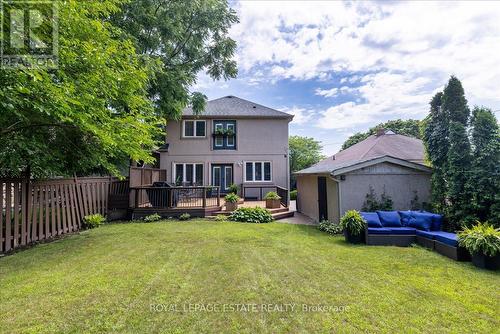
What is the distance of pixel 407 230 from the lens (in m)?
6.38

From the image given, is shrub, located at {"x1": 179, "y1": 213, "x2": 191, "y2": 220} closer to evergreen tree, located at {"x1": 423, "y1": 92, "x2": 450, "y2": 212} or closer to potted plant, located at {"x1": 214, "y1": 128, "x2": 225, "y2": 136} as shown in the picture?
potted plant, located at {"x1": 214, "y1": 128, "x2": 225, "y2": 136}

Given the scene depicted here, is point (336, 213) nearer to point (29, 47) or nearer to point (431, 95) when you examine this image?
point (431, 95)

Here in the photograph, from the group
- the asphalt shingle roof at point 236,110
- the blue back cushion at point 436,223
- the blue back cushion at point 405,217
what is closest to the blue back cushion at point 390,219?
the blue back cushion at point 405,217

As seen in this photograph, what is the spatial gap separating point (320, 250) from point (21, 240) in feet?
24.7

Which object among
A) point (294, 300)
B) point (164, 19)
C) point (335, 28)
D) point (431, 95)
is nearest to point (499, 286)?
point (294, 300)

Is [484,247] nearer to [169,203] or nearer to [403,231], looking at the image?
[403,231]

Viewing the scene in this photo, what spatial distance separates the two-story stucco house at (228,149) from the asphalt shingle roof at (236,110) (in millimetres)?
66

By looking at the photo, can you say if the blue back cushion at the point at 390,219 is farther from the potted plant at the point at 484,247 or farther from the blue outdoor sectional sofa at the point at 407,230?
the potted plant at the point at 484,247

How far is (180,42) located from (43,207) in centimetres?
995

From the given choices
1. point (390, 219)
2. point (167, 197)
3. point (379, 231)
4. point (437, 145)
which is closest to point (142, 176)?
point (167, 197)

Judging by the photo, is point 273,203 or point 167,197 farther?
point 273,203

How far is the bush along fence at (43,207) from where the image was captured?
218 inches

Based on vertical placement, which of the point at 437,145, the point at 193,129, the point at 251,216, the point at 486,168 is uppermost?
the point at 193,129

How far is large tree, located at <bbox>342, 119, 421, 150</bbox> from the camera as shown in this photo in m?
27.3
